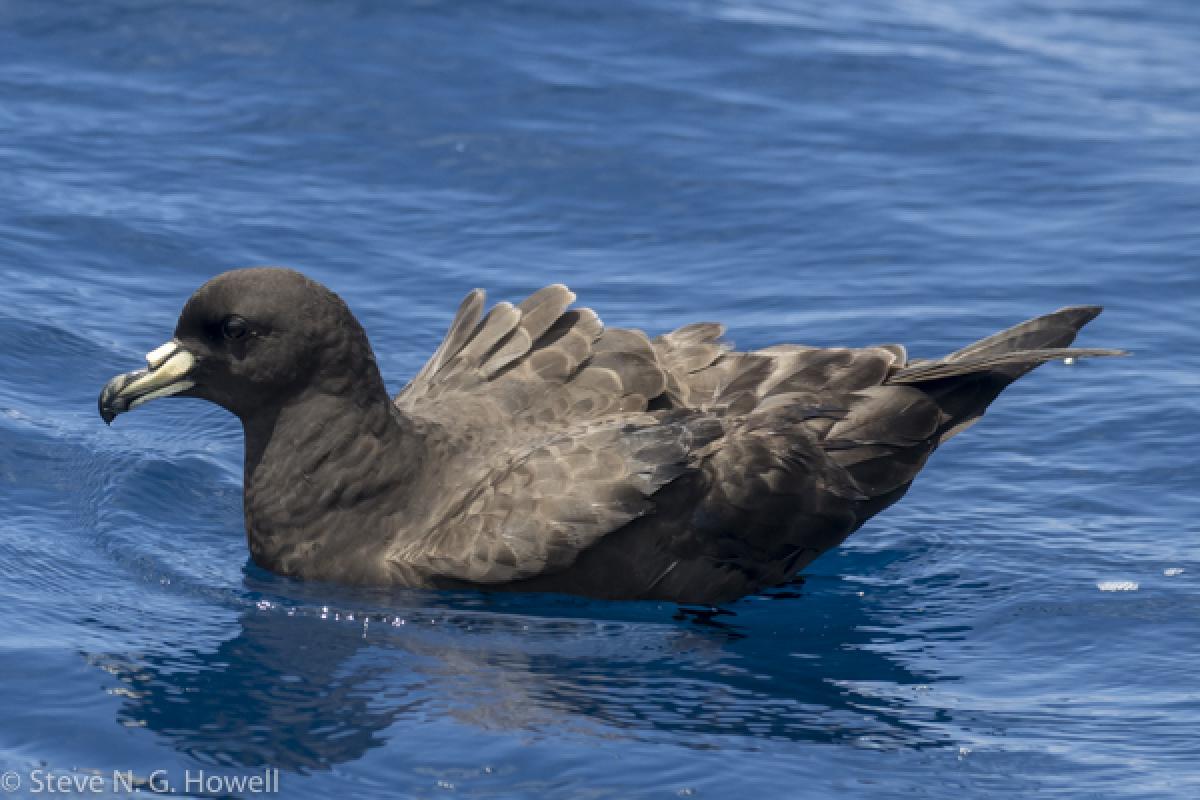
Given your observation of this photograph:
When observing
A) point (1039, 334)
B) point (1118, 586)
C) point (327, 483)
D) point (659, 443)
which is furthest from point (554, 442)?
point (1118, 586)

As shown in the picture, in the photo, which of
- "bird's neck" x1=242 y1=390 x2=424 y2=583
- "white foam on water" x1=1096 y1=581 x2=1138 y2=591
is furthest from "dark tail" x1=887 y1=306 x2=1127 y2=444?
"bird's neck" x1=242 y1=390 x2=424 y2=583

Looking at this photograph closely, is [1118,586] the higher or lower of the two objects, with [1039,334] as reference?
lower

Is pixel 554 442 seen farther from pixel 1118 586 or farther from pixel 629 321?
pixel 629 321

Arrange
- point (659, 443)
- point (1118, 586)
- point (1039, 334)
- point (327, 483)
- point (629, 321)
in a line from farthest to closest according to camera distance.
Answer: point (629, 321)
point (1039, 334)
point (1118, 586)
point (327, 483)
point (659, 443)

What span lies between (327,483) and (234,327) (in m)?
0.75

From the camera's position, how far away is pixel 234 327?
8.11 metres

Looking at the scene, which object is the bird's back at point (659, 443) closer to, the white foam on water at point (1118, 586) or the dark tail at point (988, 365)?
the dark tail at point (988, 365)

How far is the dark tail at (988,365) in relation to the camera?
8758 mm

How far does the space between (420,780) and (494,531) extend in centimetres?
149

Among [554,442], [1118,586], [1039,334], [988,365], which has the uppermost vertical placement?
[1039,334]

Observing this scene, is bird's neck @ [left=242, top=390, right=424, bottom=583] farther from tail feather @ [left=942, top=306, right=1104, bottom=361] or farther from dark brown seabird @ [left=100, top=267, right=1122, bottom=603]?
tail feather @ [left=942, top=306, right=1104, bottom=361]

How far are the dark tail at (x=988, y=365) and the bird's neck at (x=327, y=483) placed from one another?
7.57ft

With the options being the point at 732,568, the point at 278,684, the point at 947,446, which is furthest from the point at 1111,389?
the point at 278,684

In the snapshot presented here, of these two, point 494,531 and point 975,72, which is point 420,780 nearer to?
point 494,531
